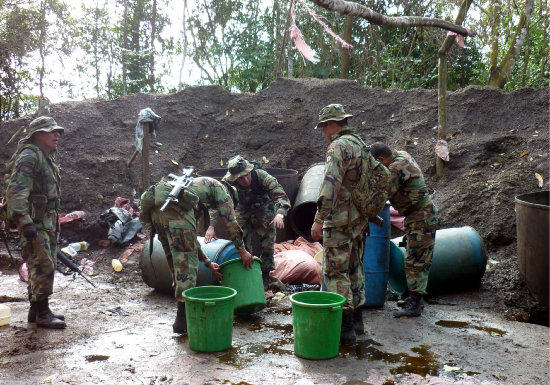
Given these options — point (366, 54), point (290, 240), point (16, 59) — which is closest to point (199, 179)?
point (290, 240)

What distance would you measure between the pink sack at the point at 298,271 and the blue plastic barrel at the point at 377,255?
0.99m

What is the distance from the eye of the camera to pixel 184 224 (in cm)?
428

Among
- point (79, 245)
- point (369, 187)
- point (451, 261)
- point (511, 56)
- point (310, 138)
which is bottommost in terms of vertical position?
point (79, 245)

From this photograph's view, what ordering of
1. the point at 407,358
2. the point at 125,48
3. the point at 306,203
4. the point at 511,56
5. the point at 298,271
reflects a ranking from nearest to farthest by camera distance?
the point at 407,358
the point at 298,271
the point at 306,203
the point at 511,56
the point at 125,48

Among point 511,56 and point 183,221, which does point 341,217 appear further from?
point 511,56

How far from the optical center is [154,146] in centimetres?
1022

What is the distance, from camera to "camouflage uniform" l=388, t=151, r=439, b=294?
4980 mm

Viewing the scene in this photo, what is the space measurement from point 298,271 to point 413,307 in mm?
1562

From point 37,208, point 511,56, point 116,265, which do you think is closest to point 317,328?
point 37,208

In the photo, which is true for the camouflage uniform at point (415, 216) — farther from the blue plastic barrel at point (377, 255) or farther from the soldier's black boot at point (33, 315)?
the soldier's black boot at point (33, 315)

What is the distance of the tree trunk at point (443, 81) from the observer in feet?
22.1

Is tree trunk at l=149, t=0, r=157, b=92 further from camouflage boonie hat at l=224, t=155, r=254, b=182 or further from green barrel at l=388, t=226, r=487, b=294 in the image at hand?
green barrel at l=388, t=226, r=487, b=294

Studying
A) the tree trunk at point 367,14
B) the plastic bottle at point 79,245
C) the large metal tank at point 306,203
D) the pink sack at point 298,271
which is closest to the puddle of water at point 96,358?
the pink sack at point 298,271

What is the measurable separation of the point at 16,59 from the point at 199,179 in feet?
32.2
